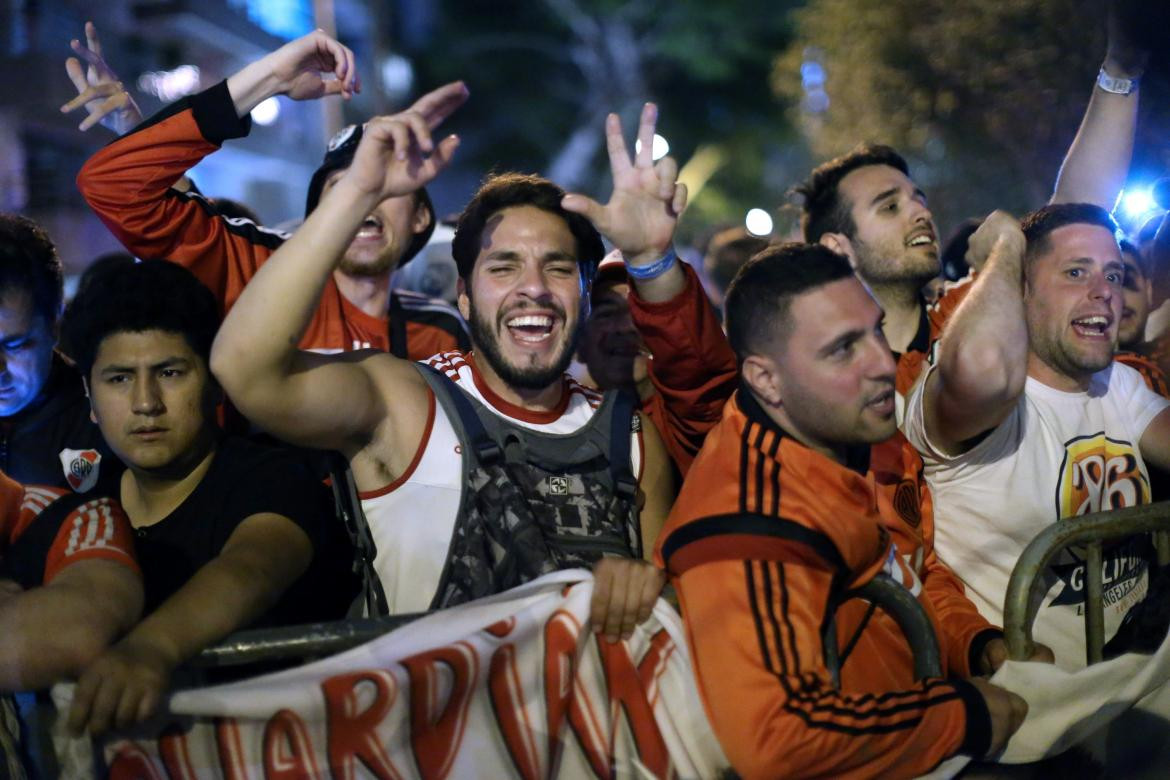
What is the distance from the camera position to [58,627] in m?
2.23

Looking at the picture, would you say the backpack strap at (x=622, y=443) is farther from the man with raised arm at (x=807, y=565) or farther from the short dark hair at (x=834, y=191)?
the short dark hair at (x=834, y=191)

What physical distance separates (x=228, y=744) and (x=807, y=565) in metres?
1.20

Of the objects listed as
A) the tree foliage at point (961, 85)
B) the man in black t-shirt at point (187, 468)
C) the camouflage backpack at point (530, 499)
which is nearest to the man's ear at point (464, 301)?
the camouflage backpack at point (530, 499)

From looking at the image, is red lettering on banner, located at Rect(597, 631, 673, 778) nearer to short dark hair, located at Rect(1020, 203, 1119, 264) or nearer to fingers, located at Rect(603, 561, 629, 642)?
fingers, located at Rect(603, 561, 629, 642)

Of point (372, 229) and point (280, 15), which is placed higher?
point (280, 15)

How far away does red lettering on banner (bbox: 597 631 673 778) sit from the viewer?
2400 mm

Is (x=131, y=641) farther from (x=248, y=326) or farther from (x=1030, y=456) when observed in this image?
(x=1030, y=456)

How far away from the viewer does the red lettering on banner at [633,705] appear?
2.40 meters

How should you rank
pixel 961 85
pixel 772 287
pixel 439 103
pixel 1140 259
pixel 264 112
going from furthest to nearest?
pixel 961 85 < pixel 264 112 < pixel 1140 259 < pixel 439 103 < pixel 772 287

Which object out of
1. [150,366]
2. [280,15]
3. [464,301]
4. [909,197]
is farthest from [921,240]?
[280,15]

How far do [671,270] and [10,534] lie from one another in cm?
188

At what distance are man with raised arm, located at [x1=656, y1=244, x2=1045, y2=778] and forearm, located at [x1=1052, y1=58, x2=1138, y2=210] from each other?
2.32 meters

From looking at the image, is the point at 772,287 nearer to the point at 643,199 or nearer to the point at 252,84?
the point at 643,199

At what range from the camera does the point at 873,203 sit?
4.60m
